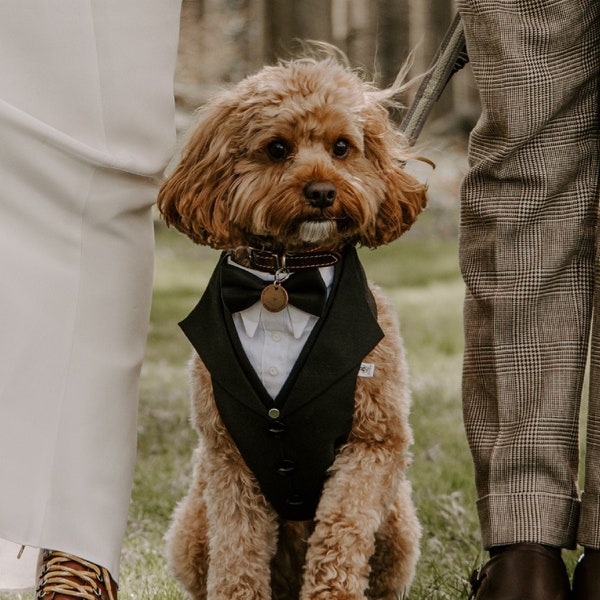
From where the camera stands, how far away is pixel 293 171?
269 cm

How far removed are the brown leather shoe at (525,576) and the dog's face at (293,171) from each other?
89 cm

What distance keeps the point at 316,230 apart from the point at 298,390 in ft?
1.32

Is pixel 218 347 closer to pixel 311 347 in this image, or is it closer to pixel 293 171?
pixel 311 347

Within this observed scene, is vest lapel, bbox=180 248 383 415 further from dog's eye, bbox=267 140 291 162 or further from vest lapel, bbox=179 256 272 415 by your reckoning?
dog's eye, bbox=267 140 291 162

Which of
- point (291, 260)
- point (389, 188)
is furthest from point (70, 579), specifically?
point (389, 188)

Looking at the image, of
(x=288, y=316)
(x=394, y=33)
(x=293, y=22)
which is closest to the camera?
(x=288, y=316)

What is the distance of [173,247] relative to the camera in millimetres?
14445

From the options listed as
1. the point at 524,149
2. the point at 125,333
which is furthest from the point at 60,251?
the point at 524,149

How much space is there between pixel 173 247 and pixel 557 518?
11922 mm

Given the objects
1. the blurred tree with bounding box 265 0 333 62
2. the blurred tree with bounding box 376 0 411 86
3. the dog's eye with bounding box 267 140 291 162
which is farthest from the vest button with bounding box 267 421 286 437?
the blurred tree with bounding box 376 0 411 86

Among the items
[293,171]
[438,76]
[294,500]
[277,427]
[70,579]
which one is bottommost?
[70,579]

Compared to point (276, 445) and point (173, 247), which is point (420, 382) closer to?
point (276, 445)

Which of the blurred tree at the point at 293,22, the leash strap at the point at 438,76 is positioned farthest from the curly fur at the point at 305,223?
the blurred tree at the point at 293,22

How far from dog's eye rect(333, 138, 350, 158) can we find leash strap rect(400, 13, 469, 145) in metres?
0.29
